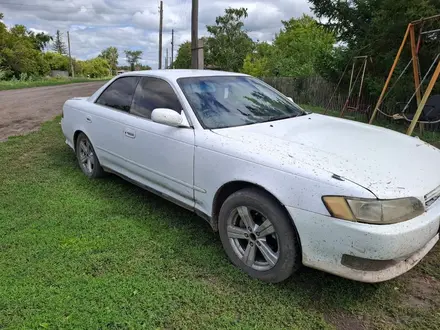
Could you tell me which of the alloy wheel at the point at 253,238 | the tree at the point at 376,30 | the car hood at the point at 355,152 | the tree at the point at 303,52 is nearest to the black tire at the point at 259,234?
the alloy wheel at the point at 253,238

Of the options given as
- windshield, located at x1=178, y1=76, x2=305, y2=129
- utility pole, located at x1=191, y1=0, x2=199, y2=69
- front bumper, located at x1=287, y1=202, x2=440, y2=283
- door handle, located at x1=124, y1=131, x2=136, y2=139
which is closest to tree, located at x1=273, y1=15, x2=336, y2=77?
utility pole, located at x1=191, y1=0, x2=199, y2=69

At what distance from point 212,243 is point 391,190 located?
1673 millimetres

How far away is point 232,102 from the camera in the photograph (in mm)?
3678

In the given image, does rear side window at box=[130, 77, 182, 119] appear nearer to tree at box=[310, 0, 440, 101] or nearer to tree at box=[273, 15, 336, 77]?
tree at box=[310, 0, 440, 101]

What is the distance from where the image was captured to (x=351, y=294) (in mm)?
2717

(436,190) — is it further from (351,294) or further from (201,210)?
(201,210)

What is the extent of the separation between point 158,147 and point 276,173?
1400mm

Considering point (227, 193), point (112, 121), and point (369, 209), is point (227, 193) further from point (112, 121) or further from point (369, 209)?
point (112, 121)

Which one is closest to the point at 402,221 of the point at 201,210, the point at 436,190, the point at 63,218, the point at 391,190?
the point at 391,190

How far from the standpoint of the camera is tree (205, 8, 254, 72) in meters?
57.2

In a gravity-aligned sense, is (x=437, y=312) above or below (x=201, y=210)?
below

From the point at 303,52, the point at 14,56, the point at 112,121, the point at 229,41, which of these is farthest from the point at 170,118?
Answer: the point at 229,41

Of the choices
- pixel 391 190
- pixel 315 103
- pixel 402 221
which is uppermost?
pixel 391 190

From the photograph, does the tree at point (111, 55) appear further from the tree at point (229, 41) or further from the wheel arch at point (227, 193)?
the wheel arch at point (227, 193)
